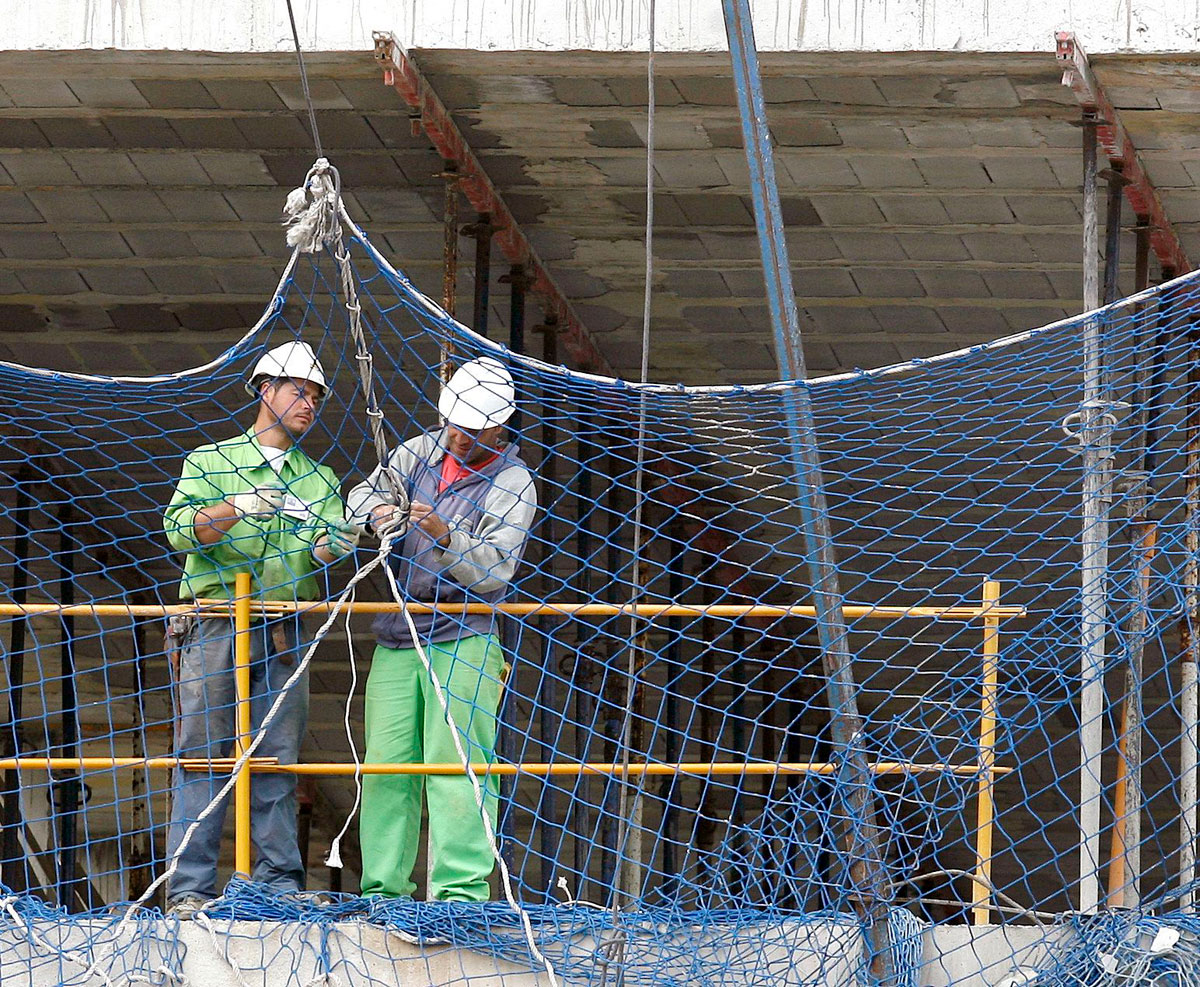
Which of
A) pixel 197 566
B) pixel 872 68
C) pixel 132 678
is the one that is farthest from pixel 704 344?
pixel 132 678

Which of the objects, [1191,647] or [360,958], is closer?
[360,958]

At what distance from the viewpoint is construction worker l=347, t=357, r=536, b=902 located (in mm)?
6809

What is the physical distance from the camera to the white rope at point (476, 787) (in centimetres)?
644

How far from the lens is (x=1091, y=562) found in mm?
7938

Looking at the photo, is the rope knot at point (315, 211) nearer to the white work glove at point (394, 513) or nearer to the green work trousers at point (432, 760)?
the white work glove at point (394, 513)

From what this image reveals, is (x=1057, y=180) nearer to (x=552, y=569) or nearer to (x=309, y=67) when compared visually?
(x=309, y=67)

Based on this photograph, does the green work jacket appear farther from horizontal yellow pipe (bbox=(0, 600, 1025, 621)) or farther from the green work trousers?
the green work trousers

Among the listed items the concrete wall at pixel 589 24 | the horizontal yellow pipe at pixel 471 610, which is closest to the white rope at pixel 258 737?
the horizontal yellow pipe at pixel 471 610

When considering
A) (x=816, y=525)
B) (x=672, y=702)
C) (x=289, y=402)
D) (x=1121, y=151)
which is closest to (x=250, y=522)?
(x=289, y=402)

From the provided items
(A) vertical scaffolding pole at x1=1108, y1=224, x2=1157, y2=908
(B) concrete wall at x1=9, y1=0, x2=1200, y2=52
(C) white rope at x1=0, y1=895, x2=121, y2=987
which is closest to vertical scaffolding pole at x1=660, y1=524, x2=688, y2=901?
(A) vertical scaffolding pole at x1=1108, y1=224, x2=1157, y2=908

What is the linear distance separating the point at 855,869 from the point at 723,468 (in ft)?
23.2

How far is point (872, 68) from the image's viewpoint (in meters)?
8.26

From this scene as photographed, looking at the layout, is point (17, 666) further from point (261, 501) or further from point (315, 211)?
point (315, 211)

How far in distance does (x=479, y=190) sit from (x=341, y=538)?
3.17m
